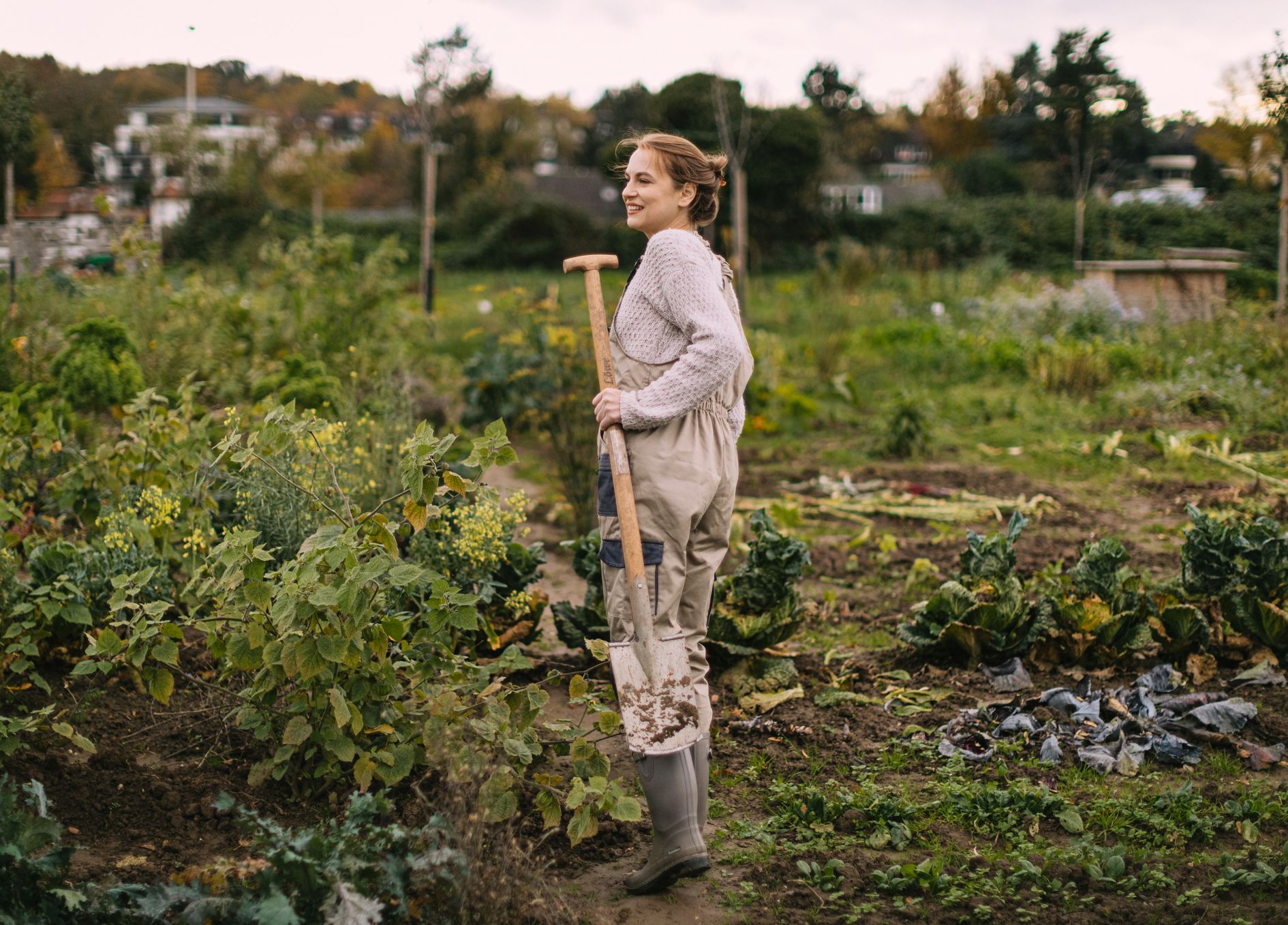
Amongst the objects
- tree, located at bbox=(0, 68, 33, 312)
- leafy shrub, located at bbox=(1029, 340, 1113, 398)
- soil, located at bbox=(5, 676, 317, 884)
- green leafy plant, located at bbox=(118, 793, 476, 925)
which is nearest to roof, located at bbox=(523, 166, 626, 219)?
leafy shrub, located at bbox=(1029, 340, 1113, 398)

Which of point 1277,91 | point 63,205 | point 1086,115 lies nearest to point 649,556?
point 1277,91

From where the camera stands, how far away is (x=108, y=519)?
3814mm

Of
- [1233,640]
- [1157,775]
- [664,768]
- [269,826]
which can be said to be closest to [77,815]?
[269,826]

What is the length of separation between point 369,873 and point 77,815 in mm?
1177

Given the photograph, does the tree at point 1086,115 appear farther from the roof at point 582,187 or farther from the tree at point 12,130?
the roof at point 582,187

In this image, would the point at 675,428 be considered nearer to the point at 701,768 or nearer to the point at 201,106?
the point at 701,768

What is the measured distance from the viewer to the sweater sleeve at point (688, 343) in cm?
253

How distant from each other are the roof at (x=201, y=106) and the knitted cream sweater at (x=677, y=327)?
814 centimetres

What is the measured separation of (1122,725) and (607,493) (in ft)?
6.54

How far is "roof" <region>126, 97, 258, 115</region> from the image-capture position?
962 cm

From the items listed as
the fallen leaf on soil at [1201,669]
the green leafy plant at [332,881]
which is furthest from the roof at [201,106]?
the fallen leaf on soil at [1201,669]

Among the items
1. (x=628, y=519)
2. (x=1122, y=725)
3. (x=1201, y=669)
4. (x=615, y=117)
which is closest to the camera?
(x=628, y=519)

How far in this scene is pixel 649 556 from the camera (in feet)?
8.49

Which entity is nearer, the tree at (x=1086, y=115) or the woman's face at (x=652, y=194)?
the woman's face at (x=652, y=194)
